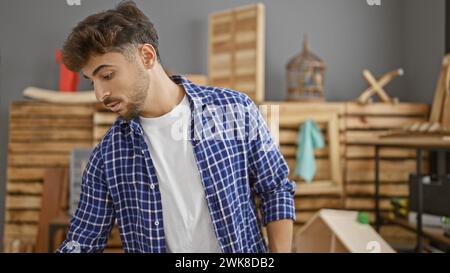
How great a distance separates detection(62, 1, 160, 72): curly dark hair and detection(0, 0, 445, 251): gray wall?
0.01 meters

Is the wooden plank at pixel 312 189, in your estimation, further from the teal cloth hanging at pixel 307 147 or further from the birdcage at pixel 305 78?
the birdcage at pixel 305 78

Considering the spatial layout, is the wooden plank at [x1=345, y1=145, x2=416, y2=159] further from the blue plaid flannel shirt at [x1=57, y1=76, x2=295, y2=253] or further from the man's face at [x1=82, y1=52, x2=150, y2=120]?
the man's face at [x1=82, y1=52, x2=150, y2=120]

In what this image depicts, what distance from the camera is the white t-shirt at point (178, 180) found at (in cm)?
52

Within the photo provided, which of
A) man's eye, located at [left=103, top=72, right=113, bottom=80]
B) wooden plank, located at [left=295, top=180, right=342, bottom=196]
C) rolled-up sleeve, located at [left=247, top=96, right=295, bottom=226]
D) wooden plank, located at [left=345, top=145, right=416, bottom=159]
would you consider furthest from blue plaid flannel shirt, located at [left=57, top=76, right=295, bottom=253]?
wooden plank, located at [left=345, top=145, right=416, bottom=159]

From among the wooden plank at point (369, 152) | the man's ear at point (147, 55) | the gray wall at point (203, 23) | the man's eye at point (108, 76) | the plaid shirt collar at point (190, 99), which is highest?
the gray wall at point (203, 23)

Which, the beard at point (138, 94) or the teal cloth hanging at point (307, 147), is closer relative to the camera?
the beard at point (138, 94)

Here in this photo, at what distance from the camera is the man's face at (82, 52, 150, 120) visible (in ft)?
1.39

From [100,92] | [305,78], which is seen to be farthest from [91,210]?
[305,78]

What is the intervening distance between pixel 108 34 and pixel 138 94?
7cm

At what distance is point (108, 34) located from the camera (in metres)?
0.42

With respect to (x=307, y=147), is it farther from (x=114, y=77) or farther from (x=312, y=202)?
(x=114, y=77)

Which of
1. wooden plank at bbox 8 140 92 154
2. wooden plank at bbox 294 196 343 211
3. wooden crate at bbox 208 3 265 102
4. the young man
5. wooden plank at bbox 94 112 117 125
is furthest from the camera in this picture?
wooden plank at bbox 94 112 117 125

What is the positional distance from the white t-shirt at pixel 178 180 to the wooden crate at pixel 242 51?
1041 millimetres

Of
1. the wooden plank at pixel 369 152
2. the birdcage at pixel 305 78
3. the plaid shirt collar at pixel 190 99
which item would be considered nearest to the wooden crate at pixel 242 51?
the birdcage at pixel 305 78
